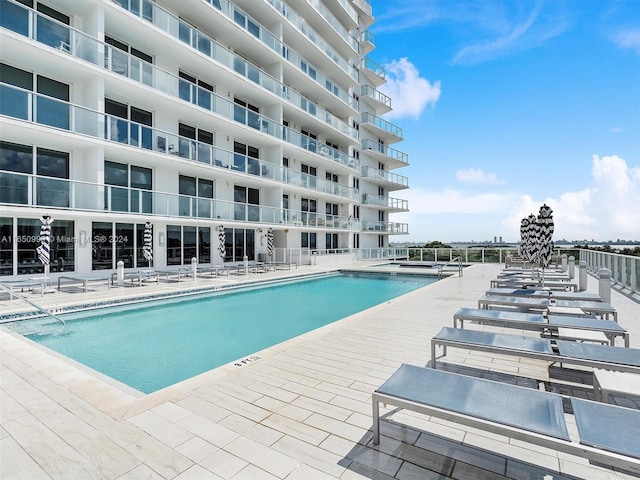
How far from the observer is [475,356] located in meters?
4.36

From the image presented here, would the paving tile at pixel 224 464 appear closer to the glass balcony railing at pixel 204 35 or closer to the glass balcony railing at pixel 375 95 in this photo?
the glass balcony railing at pixel 204 35

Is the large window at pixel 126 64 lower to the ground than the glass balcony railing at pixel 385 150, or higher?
lower

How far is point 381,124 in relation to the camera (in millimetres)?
30234

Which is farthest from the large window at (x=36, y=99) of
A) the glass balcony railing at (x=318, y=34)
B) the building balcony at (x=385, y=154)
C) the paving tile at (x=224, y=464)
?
the building balcony at (x=385, y=154)

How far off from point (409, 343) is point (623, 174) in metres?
22.4

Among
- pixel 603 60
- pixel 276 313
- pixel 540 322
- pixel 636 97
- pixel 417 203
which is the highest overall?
pixel 603 60

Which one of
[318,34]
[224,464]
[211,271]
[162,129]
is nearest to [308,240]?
[211,271]

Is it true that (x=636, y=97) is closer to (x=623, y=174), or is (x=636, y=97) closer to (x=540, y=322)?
(x=623, y=174)

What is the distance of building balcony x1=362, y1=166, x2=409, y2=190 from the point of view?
93.8 ft

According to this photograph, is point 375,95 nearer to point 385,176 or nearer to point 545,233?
→ point 385,176

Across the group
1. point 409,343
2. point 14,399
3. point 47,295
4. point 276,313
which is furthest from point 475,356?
point 47,295

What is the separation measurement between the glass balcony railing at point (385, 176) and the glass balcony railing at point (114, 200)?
506 inches

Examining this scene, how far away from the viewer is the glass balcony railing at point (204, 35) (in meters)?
12.3

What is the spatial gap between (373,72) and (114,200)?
25151 millimetres
